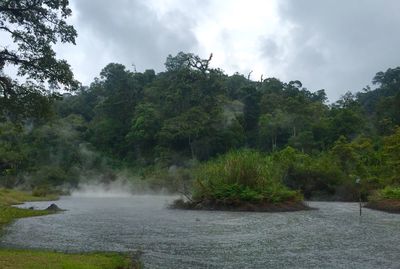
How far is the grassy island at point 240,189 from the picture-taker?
141 feet

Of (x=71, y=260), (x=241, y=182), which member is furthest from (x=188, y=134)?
(x=71, y=260)

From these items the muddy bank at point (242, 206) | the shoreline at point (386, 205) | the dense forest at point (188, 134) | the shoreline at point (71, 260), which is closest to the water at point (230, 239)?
the shoreline at point (71, 260)

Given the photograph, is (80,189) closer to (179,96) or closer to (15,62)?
(179,96)

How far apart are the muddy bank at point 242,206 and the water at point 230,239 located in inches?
320

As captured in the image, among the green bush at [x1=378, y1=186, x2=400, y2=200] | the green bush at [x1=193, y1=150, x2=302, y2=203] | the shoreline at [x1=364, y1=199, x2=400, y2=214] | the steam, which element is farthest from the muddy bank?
the steam

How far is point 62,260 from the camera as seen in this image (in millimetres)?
15797

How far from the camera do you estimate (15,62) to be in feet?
86.9

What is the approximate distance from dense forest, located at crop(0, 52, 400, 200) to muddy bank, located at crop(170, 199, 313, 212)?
1902cm

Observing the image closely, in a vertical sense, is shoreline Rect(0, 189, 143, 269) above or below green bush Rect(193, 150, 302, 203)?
below

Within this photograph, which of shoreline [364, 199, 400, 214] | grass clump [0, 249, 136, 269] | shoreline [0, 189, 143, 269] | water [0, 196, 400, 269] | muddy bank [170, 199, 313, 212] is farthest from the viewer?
muddy bank [170, 199, 313, 212]

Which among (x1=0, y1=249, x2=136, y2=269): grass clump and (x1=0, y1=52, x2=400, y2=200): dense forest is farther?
(x1=0, y1=52, x2=400, y2=200): dense forest

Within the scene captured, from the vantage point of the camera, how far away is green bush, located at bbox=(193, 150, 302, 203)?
43.4 metres

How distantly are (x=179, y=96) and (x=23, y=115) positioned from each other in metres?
74.9

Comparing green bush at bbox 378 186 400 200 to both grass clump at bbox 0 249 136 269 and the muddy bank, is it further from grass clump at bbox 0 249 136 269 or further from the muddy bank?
grass clump at bbox 0 249 136 269
